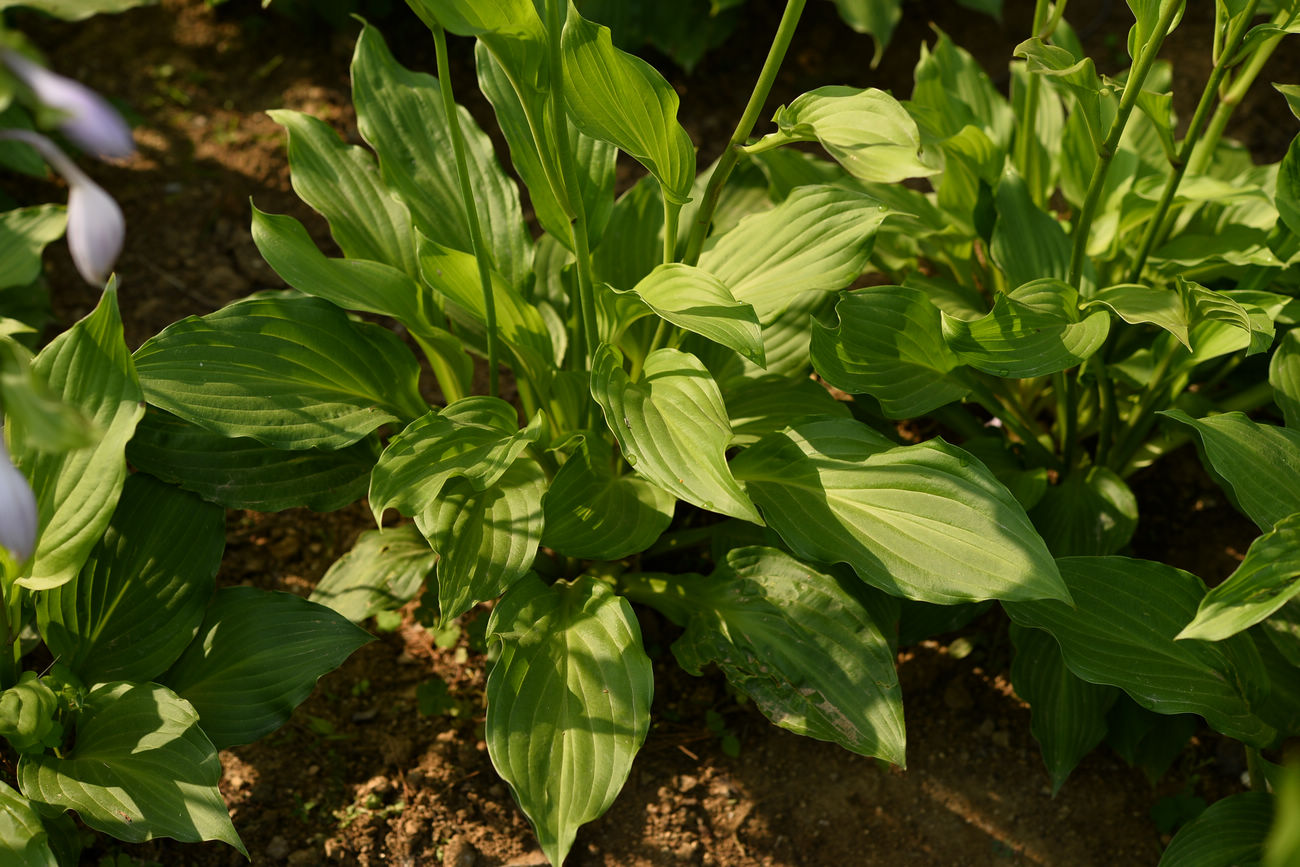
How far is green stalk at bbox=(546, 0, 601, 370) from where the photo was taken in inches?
67.7

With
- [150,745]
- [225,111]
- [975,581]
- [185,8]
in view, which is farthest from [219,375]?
[185,8]

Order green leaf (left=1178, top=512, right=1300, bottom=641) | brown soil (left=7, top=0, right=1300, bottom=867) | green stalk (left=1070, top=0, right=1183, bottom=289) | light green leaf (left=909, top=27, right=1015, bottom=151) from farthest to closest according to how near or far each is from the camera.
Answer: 1. light green leaf (left=909, top=27, right=1015, bottom=151)
2. brown soil (left=7, top=0, right=1300, bottom=867)
3. green stalk (left=1070, top=0, right=1183, bottom=289)
4. green leaf (left=1178, top=512, right=1300, bottom=641)

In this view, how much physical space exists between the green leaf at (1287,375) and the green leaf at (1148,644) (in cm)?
43

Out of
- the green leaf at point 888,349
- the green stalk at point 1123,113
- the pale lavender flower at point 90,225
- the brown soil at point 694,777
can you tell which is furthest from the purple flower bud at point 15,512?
the green stalk at point 1123,113

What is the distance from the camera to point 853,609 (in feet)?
6.59

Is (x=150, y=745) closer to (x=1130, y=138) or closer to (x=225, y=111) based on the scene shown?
(x=225, y=111)

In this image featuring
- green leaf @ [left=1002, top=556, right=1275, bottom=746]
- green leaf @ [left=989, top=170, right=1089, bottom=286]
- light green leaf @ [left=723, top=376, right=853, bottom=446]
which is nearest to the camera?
green leaf @ [left=1002, top=556, right=1275, bottom=746]

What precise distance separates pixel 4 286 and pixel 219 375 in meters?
0.84

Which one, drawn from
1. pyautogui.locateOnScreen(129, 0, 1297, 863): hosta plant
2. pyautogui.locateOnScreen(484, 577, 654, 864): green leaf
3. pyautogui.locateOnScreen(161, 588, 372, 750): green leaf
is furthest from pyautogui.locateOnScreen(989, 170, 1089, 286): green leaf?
pyautogui.locateOnScreen(161, 588, 372, 750): green leaf

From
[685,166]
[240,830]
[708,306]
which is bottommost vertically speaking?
[240,830]

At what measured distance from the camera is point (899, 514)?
1.92 meters

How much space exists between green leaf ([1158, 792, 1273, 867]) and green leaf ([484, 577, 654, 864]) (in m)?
1.01

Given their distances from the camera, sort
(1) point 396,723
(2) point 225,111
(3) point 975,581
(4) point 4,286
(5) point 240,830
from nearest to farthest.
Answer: (3) point 975,581
(5) point 240,830
(1) point 396,723
(4) point 4,286
(2) point 225,111

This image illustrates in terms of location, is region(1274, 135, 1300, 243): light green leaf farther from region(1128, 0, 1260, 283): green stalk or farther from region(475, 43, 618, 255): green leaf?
region(475, 43, 618, 255): green leaf
